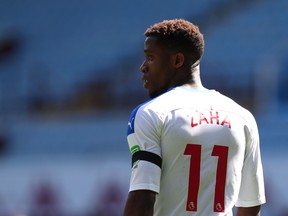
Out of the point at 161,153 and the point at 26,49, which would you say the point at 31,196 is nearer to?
the point at 26,49

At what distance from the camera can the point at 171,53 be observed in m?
3.31

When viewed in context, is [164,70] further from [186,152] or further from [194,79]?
[186,152]

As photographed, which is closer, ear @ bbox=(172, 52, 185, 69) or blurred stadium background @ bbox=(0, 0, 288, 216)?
ear @ bbox=(172, 52, 185, 69)

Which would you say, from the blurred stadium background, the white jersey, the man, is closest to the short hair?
the man

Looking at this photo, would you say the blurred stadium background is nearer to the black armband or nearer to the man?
the man

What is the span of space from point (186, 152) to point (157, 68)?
0.36 meters

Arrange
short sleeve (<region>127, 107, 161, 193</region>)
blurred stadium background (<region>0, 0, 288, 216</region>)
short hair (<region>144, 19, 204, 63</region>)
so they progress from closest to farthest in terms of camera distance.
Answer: short sleeve (<region>127, 107, 161, 193</region>) → short hair (<region>144, 19, 204, 63</region>) → blurred stadium background (<region>0, 0, 288, 216</region>)

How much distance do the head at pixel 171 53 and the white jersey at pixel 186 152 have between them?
6 cm

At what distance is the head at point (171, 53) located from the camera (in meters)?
3.29

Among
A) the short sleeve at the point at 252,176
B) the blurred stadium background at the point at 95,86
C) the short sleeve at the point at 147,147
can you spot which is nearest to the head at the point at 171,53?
the short sleeve at the point at 147,147

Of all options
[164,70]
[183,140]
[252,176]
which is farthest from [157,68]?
[252,176]

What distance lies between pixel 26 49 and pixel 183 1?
9.66 feet

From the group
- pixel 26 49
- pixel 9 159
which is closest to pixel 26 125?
pixel 9 159

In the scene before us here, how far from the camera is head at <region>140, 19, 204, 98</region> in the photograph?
3.29 m
